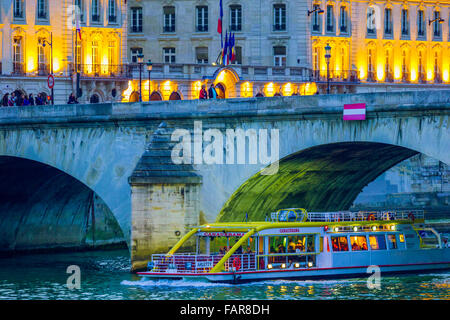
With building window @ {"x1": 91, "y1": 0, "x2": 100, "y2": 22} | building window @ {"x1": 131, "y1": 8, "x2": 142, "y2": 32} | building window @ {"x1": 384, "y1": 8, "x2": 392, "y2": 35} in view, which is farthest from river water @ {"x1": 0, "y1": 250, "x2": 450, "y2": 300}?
building window @ {"x1": 384, "y1": 8, "x2": 392, "y2": 35}

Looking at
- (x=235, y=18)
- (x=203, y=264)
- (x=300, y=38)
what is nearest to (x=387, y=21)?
(x=300, y=38)

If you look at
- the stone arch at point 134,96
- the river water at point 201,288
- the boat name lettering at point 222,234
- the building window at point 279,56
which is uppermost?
the building window at point 279,56

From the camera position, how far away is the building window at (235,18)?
9350 centimetres

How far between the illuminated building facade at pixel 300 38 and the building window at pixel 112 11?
14.9 ft

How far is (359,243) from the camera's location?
51625 mm

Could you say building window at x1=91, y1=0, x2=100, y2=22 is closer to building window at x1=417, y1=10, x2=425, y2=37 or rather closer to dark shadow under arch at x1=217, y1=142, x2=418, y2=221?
building window at x1=417, y1=10, x2=425, y2=37

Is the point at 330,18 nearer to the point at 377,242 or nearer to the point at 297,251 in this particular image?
the point at 377,242

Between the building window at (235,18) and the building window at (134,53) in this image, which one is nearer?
the building window at (235,18)

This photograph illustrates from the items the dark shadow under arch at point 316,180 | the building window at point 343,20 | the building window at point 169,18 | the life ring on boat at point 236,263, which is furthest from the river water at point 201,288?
the building window at point 343,20

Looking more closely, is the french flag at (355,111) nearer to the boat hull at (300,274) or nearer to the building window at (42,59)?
the boat hull at (300,274)

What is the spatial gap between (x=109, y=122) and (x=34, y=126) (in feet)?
13.8

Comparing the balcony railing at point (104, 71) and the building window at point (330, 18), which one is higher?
the building window at point (330, 18)

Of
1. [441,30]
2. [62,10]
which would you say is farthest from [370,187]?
[62,10]

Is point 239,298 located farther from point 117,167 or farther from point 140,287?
point 117,167
